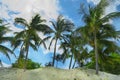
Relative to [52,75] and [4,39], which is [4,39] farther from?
[52,75]

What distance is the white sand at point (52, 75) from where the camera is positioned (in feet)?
100

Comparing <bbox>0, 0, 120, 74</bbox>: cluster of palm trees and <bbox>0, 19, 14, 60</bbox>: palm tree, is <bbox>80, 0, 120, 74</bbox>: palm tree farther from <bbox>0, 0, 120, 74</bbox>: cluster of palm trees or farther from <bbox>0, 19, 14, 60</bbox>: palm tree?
<bbox>0, 19, 14, 60</bbox>: palm tree

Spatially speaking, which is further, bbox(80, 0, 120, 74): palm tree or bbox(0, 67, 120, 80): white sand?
bbox(80, 0, 120, 74): palm tree

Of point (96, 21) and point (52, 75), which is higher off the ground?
point (96, 21)

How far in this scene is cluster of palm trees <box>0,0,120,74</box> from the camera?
113 ft

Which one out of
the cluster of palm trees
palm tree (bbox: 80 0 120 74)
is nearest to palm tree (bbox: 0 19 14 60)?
the cluster of palm trees

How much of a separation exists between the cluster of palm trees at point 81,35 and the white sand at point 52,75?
158 centimetres

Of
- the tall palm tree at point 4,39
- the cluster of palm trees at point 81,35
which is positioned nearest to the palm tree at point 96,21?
the cluster of palm trees at point 81,35

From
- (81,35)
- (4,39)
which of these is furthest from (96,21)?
(4,39)

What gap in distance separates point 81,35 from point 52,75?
6.60 meters

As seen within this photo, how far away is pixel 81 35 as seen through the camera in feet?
113

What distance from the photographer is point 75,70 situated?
3222 cm

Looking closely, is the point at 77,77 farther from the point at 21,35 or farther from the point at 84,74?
the point at 21,35

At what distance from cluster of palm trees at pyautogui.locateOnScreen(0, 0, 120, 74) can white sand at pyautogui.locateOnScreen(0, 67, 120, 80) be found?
158cm
